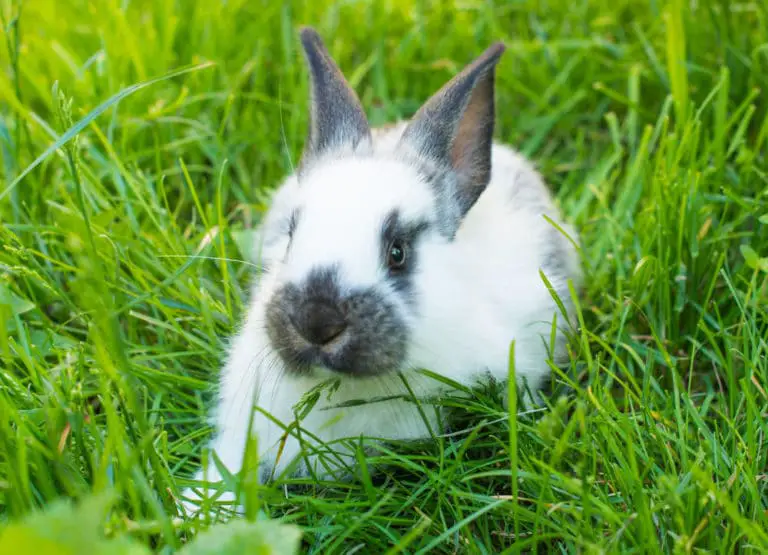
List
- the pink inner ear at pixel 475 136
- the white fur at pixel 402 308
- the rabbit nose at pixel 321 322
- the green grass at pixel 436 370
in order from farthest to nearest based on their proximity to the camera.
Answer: the pink inner ear at pixel 475 136 → the white fur at pixel 402 308 → the rabbit nose at pixel 321 322 → the green grass at pixel 436 370

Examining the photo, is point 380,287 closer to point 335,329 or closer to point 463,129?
point 335,329

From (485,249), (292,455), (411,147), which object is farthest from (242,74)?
(292,455)

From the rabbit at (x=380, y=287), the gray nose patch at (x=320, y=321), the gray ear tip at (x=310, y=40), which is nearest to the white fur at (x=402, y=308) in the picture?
the rabbit at (x=380, y=287)

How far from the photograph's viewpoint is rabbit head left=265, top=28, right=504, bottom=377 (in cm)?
267

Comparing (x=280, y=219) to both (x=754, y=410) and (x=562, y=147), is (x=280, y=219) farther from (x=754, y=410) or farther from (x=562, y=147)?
(x=562, y=147)

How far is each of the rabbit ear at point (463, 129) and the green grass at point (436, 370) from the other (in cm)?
53

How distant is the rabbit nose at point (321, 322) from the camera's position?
2.62 meters

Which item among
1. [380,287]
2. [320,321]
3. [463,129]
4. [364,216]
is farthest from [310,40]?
[320,321]

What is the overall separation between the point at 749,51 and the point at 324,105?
2.48 m

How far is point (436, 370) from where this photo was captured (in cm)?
291

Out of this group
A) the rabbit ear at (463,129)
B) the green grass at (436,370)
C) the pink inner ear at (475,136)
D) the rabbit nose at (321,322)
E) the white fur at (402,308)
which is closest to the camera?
the green grass at (436,370)

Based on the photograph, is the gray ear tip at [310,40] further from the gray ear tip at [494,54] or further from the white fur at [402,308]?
the gray ear tip at [494,54]

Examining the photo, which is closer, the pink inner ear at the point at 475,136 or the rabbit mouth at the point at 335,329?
the rabbit mouth at the point at 335,329

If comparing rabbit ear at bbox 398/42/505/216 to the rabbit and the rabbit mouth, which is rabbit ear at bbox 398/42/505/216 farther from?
the rabbit mouth
